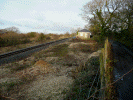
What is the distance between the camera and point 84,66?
5.55 metres

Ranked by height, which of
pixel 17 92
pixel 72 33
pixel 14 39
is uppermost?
pixel 72 33

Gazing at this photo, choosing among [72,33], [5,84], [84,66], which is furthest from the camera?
[72,33]

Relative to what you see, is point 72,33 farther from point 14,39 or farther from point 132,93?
point 132,93

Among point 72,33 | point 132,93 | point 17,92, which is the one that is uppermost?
point 72,33

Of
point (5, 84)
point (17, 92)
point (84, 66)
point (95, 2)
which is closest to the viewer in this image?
point (17, 92)

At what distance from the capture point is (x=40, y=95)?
141 inches

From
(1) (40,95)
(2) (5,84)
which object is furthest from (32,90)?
(2) (5,84)

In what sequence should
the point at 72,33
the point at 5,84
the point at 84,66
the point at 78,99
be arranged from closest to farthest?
the point at 78,99, the point at 5,84, the point at 84,66, the point at 72,33

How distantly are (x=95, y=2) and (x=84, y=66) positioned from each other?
23.0 m

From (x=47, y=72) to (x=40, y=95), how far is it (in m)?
2.05

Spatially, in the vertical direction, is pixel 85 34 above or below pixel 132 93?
above

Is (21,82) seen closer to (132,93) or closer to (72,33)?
(132,93)

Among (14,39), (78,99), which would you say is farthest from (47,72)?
(14,39)

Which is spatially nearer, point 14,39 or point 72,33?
point 14,39
